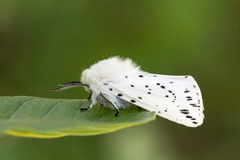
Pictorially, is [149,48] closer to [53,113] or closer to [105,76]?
[105,76]

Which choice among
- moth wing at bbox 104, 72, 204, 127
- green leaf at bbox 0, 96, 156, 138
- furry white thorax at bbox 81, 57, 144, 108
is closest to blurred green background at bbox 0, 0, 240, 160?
furry white thorax at bbox 81, 57, 144, 108

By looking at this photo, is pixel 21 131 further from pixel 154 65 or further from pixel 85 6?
pixel 85 6

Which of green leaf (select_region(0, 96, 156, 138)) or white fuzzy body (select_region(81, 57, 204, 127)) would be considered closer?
green leaf (select_region(0, 96, 156, 138))

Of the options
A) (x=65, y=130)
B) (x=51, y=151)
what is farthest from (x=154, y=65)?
(x=65, y=130)

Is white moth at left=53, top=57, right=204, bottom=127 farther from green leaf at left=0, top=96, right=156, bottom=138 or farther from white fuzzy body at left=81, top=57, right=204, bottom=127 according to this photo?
green leaf at left=0, top=96, right=156, bottom=138

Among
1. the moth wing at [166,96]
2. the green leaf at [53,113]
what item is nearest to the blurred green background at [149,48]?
the moth wing at [166,96]

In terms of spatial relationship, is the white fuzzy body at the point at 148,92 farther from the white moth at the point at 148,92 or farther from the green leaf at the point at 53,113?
the green leaf at the point at 53,113

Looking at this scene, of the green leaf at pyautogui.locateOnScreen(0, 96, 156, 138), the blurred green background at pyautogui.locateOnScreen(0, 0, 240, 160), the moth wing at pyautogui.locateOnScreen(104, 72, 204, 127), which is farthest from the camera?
the blurred green background at pyautogui.locateOnScreen(0, 0, 240, 160)
